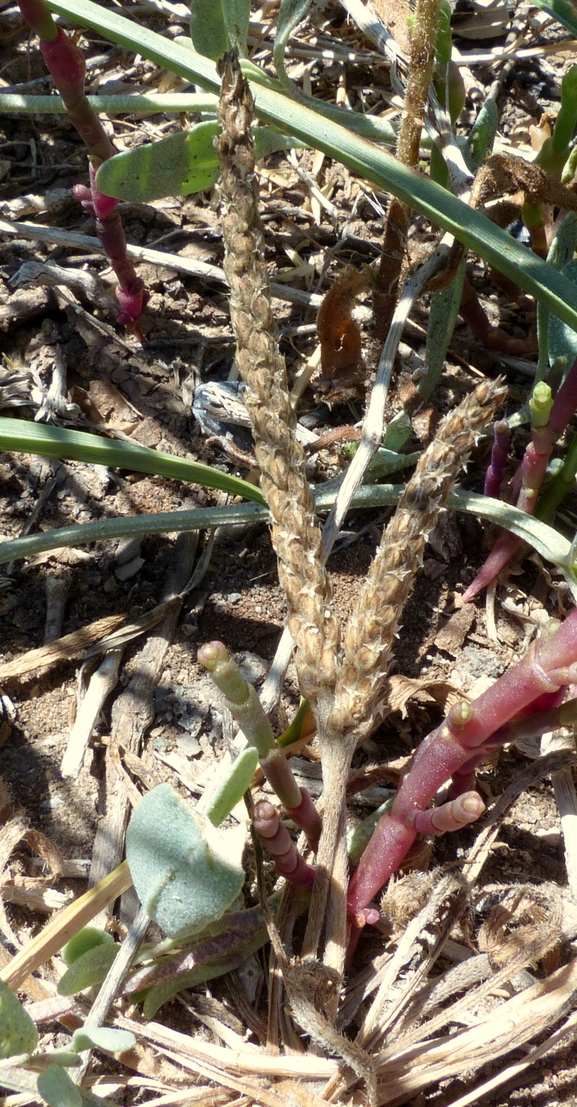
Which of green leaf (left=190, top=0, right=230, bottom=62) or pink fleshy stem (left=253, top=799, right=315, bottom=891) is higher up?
green leaf (left=190, top=0, right=230, bottom=62)

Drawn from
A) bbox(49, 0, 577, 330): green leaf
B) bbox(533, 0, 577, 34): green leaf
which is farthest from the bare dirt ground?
bbox(533, 0, 577, 34): green leaf

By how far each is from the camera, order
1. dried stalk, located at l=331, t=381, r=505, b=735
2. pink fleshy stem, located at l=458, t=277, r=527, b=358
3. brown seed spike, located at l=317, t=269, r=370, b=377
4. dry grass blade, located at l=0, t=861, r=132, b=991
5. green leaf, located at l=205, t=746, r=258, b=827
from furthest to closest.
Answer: pink fleshy stem, located at l=458, t=277, r=527, b=358
brown seed spike, located at l=317, t=269, r=370, b=377
dry grass blade, located at l=0, t=861, r=132, b=991
dried stalk, located at l=331, t=381, r=505, b=735
green leaf, located at l=205, t=746, r=258, b=827

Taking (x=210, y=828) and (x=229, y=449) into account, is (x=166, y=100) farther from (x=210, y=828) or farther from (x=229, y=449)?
(x=210, y=828)

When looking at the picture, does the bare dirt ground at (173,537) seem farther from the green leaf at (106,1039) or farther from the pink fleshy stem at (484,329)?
the green leaf at (106,1039)

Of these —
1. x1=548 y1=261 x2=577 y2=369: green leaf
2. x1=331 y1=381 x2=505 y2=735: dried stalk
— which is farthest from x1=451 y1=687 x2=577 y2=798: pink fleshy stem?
x1=548 y1=261 x2=577 y2=369: green leaf

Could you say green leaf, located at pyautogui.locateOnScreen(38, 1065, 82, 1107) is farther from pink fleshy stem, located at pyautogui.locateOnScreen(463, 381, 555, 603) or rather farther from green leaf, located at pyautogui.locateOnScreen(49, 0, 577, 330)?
green leaf, located at pyautogui.locateOnScreen(49, 0, 577, 330)

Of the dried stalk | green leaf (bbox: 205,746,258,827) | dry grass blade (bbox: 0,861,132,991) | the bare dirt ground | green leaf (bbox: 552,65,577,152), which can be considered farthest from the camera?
green leaf (bbox: 552,65,577,152)

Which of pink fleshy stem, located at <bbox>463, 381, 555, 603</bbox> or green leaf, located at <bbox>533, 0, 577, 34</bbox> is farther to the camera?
green leaf, located at <bbox>533, 0, 577, 34</bbox>

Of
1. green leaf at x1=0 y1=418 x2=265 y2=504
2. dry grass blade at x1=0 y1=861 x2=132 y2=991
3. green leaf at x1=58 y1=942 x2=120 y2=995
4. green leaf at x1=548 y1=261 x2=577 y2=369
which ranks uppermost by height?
green leaf at x1=548 y1=261 x2=577 y2=369
